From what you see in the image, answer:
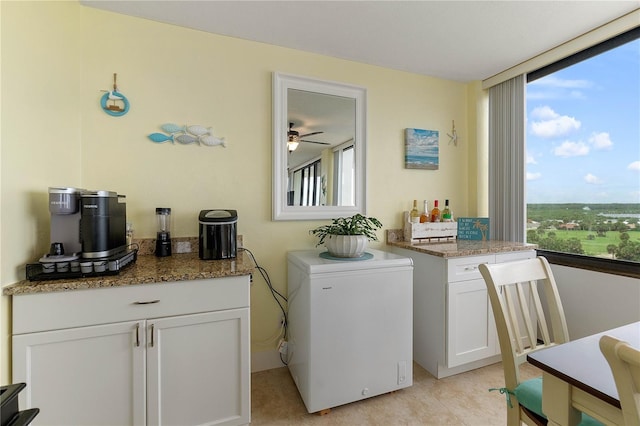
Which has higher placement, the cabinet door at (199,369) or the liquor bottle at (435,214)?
the liquor bottle at (435,214)

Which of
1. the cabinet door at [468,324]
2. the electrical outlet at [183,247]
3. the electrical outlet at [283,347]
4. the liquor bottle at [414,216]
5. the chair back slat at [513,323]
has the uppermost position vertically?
the liquor bottle at [414,216]

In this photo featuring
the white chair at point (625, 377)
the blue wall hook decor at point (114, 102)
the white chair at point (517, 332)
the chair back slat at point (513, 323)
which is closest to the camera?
the white chair at point (625, 377)

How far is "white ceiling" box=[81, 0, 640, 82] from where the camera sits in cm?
167

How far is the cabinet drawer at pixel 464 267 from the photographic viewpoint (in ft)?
6.33

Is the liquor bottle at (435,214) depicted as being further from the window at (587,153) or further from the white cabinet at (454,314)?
the window at (587,153)

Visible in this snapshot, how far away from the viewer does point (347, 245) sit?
1784mm

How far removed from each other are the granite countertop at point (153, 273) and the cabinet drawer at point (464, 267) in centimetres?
135

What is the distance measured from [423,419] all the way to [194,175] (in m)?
2.05

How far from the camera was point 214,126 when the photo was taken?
6.40 feet

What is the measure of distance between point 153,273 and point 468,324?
2019 millimetres

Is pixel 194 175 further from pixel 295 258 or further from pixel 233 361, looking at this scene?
pixel 233 361

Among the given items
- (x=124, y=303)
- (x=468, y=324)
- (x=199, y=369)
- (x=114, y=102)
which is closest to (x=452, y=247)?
(x=468, y=324)

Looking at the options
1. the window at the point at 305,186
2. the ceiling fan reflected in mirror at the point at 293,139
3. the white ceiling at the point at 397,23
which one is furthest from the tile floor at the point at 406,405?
the white ceiling at the point at 397,23

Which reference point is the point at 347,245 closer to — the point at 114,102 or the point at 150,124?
the point at 150,124
